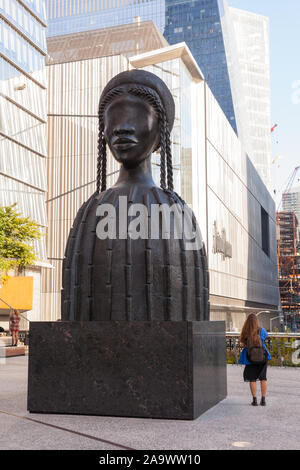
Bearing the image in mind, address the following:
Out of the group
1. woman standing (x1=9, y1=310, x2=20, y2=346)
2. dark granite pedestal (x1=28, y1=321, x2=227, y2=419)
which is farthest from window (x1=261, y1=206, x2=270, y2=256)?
dark granite pedestal (x1=28, y1=321, x2=227, y2=419)

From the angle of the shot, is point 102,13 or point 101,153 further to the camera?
point 102,13

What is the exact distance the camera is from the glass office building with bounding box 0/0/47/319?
35438 mm

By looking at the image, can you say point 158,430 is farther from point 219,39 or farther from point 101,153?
point 219,39

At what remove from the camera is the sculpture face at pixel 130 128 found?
696cm

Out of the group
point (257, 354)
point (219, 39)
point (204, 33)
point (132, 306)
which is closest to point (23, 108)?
point (257, 354)

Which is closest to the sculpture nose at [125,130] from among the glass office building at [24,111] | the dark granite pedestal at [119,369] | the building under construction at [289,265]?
the dark granite pedestal at [119,369]

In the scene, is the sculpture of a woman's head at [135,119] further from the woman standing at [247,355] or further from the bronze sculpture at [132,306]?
the woman standing at [247,355]

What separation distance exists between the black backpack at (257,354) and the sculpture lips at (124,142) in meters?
3.38

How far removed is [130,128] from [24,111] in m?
32.9

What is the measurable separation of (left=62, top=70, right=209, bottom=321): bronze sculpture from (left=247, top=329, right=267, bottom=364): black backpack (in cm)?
103

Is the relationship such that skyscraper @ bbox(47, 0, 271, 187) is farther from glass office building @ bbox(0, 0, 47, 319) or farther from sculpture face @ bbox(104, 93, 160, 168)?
sculpture face @ bbox(104, 93, 160, 168)

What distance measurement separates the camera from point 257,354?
7.45m

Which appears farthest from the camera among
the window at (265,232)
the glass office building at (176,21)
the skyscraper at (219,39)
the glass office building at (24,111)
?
the skyscraper at (219,39)
